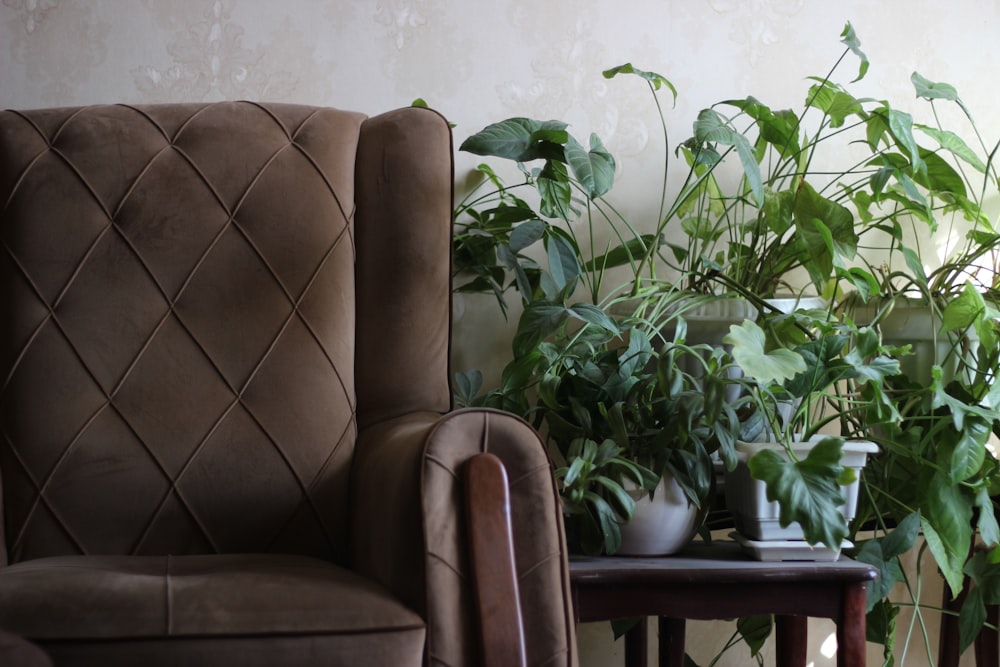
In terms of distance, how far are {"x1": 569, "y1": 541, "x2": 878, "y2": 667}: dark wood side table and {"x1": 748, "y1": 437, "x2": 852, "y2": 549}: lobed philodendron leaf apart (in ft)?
0.42

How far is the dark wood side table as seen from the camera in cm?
111

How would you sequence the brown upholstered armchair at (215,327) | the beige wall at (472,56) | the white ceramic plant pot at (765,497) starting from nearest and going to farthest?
the white ceramic plant pot at (765,497) → the brown upholstered armchair at (215,327) → the beige wall at (472,56)

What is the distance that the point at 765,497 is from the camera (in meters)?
1.17

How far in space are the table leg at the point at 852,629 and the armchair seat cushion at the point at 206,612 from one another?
524 millimetres

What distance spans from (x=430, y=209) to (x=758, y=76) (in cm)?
76

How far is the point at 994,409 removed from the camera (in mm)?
1298

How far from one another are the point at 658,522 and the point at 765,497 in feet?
0.46

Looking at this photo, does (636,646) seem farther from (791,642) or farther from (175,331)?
(175,331)

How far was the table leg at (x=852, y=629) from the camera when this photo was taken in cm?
111

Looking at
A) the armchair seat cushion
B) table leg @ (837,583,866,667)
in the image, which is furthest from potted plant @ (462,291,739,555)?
the armchair seat cushion

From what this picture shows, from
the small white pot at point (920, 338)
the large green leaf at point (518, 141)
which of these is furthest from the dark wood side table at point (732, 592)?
the large green leaf at point (518, 141)

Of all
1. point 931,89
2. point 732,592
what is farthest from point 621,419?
point 931,89

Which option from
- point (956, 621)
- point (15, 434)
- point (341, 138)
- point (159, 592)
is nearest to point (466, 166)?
point (341, 138)

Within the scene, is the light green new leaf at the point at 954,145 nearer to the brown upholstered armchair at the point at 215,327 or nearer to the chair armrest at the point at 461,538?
the brown upholstered armchair at the point at 215,327
